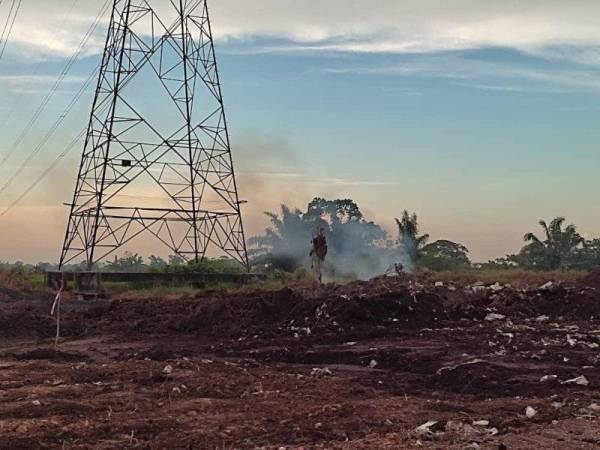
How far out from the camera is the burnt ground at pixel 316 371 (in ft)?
24.3

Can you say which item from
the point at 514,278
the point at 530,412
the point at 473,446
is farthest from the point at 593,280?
the point at 473,446

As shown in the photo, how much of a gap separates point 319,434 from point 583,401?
3272 mm

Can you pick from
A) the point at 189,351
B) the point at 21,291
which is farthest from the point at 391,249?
the point at 189,351

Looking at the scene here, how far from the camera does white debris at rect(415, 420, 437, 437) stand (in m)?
7.07

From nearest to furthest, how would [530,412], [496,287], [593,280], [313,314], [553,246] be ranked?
[530,412]
[313,314]
[593,280]
[496,287]
[553,246]

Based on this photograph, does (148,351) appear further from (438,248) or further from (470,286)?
(438,248)

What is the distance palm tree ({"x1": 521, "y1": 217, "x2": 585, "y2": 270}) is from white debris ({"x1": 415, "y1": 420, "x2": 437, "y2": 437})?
3054cm

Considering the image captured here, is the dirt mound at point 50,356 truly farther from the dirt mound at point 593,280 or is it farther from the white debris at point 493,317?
the dirt mound at point 593,280

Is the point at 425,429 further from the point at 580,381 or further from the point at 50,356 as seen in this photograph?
the point at 50,356

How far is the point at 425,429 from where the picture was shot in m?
7.24

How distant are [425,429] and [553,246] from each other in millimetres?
32376

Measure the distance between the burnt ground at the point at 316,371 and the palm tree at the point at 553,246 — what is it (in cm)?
1576

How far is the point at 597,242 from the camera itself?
3969cm

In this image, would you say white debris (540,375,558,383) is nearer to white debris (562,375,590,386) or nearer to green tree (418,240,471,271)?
white debris (562,375,590,386)
